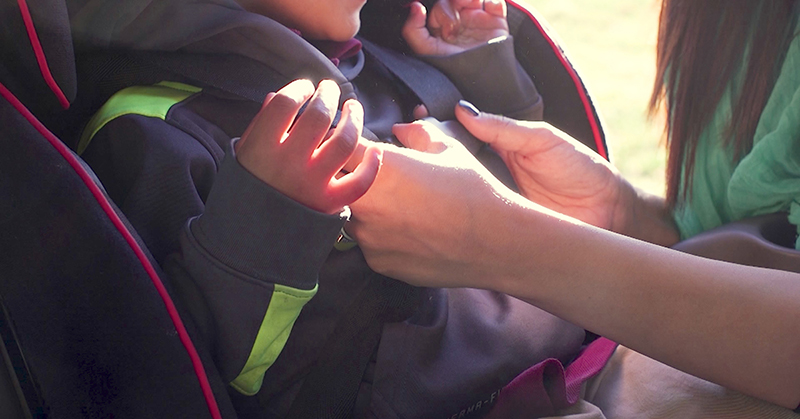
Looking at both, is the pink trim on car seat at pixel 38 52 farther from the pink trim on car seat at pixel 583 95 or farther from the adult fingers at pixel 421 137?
the pink trim on car seat at pixel 583 95

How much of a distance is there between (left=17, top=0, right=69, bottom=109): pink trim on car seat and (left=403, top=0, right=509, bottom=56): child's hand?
57cm

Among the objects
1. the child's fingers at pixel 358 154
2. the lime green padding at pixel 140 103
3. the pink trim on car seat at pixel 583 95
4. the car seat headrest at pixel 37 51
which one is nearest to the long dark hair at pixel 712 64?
the pink trim on car seat at pixel 583 95

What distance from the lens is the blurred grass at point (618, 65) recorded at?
2012 mm

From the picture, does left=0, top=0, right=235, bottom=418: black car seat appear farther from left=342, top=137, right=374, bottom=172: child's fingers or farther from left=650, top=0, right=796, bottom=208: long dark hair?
left=650, top=0, right=796, bottom=208: long dark hair

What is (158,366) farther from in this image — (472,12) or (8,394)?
(472,12)

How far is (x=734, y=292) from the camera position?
63cm

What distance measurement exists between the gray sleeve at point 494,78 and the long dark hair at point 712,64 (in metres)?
0.19

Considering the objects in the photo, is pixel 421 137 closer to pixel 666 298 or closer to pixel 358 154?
pixel 358 154

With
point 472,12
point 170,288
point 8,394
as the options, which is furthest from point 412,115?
point 8,394

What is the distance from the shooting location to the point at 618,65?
7.90 feet

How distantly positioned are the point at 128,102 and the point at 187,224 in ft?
0.51

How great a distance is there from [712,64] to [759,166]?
0.15m

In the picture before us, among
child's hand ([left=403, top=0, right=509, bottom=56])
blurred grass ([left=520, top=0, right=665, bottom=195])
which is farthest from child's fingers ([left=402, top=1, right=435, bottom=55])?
blurred grass ([left=520, top=0, right=665, bottom=195])

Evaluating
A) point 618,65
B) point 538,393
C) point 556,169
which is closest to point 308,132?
point 538,393
